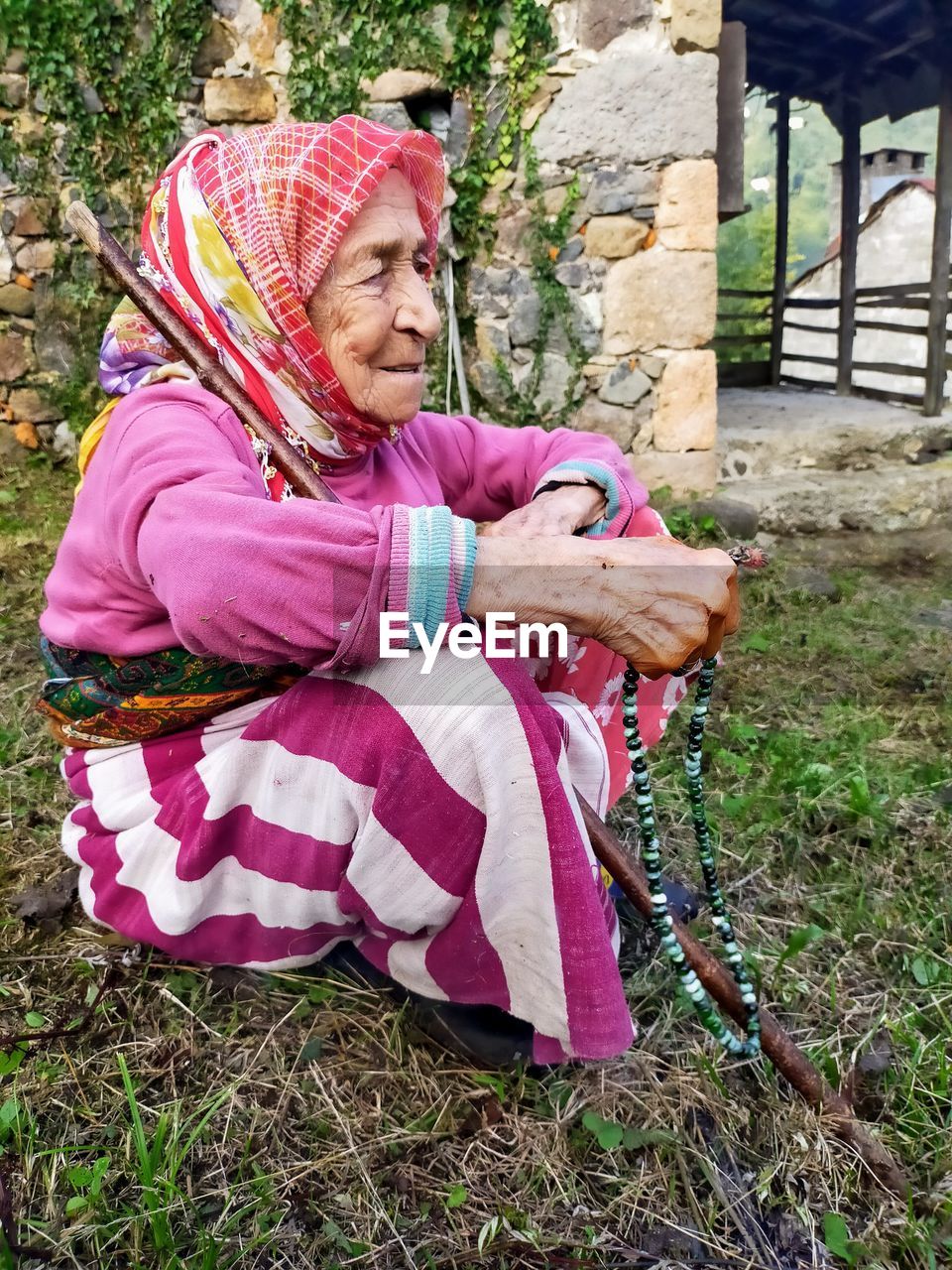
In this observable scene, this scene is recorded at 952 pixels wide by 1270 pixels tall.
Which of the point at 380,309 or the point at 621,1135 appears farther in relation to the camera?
the point at 380,309

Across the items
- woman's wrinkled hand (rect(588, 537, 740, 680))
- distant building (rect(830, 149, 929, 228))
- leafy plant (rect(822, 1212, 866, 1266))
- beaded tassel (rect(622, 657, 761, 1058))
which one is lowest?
leafy plant (rect(822, 1212, 866, 1266))

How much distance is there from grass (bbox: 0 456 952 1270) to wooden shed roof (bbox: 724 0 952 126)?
654 cm

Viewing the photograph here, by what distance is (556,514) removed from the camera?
68.2 inches

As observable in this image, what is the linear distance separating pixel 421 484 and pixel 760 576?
255cm

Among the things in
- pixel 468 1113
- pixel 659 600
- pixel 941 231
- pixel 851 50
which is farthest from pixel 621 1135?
pixel 851 50

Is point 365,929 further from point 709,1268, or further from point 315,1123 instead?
point 709,1268

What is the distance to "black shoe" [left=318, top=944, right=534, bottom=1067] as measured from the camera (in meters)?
1.56

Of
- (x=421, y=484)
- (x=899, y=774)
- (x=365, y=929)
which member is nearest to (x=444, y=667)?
(x=365, y=929)

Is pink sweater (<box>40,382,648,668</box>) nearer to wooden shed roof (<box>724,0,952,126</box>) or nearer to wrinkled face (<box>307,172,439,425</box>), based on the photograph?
wrinkled face (<box>307,172,439,425</box>)

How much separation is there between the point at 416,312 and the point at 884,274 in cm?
1619

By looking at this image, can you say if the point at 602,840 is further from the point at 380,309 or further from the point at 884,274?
the point at 884,274

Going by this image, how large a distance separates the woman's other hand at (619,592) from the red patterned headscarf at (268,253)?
516 millimetres

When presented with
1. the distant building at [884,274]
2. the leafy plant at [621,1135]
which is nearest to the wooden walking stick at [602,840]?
the leafy plant at [621,1135]

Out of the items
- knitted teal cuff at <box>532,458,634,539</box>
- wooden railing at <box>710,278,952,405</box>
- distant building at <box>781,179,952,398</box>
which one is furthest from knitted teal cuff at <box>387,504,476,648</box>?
distant building at <box>781,179,952,398</box>
